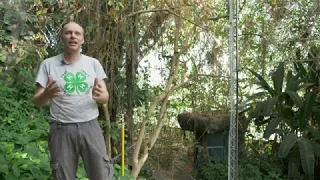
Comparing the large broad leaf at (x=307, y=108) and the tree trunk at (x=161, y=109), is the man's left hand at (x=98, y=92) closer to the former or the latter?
the tree trunk at (x=161, y=109)

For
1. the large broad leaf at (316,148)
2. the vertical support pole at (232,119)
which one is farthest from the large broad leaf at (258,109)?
the vertical support pole at (232,119)

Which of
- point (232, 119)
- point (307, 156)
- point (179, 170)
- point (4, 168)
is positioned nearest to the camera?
point (4, 168)

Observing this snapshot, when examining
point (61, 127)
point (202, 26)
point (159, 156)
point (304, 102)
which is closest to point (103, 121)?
point (159, 156)

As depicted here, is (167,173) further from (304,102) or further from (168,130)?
(304,102)

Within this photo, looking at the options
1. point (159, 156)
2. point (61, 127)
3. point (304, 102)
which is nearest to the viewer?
point (61, 127)

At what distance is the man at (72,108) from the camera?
6.50 feet

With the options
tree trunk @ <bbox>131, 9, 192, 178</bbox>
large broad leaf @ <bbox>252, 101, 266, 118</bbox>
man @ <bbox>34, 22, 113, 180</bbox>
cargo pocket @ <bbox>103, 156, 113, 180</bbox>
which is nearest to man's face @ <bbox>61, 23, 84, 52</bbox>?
man @ <bbox>34, 22, 113, 180</bbox>

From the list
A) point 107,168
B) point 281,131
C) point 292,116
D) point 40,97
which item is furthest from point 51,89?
point 292,116

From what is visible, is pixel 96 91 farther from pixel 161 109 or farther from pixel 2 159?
pixel 161 109

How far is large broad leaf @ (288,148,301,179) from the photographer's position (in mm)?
4246

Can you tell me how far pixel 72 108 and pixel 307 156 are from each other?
3.01 m

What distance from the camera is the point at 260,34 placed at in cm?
389

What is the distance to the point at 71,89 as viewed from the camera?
198cm

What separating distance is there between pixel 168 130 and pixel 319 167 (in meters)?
1.93
